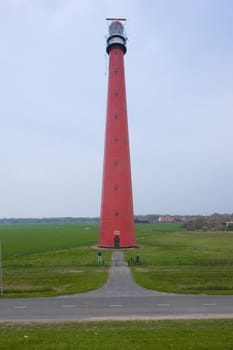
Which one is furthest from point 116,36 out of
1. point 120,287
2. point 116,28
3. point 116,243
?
point 120,287

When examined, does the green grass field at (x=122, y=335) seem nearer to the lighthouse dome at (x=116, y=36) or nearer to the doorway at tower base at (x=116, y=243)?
the doorway at tower base at (x=116, y=243)

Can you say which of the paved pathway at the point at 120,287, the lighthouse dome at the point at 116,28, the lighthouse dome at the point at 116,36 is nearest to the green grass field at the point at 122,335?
the paved pathway at the point at 120,287

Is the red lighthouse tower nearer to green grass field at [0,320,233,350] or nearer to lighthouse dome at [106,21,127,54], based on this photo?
lighthouse dome at [106,21,127,54]

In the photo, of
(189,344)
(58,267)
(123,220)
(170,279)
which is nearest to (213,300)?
(170,279)

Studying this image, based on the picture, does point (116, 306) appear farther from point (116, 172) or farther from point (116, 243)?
point (116, 172)

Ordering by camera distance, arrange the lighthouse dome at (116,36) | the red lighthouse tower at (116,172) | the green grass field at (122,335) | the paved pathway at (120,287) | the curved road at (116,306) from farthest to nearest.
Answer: the lighthouse dome at (116,36) → the red lighthouse tower at (116,172) → the paved pathway at (120,287) → the curved road at (116,306) → the green grass field at (122,335)

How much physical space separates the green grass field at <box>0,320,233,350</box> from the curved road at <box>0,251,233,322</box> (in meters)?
1.03

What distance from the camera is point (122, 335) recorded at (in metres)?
9.80

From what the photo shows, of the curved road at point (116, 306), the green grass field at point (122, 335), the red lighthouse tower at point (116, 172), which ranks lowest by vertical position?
the curved road at point (116, 306)

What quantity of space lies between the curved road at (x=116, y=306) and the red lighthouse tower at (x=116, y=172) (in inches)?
750

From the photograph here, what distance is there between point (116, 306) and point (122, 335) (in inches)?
165

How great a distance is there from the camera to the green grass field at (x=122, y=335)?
8844 millimetres

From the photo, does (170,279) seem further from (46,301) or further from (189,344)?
(189,344)

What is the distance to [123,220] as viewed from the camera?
36.4 m
